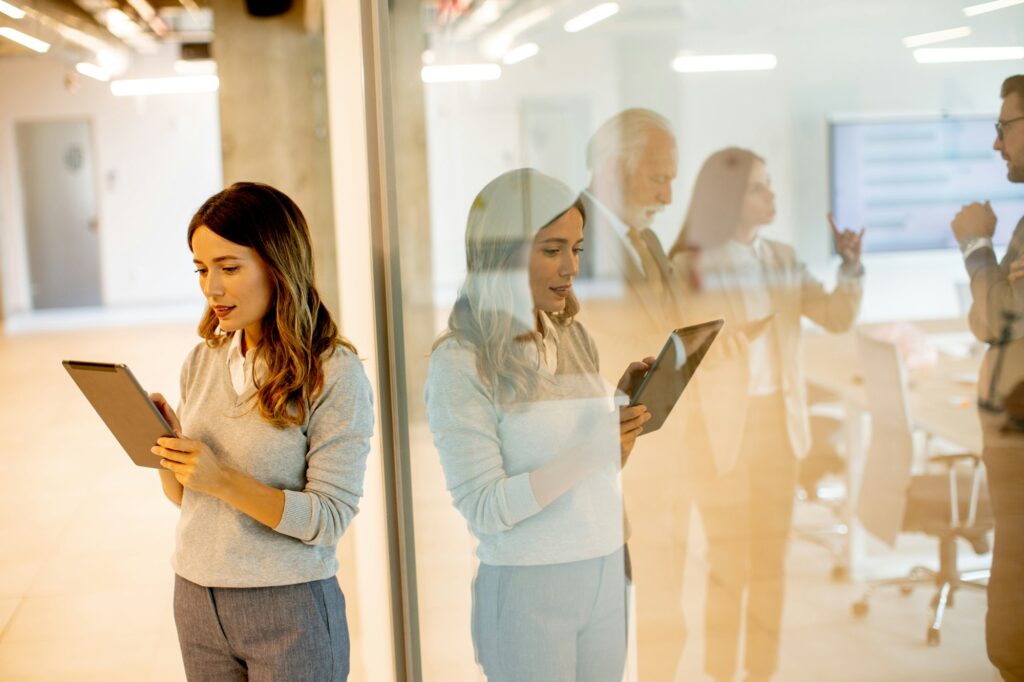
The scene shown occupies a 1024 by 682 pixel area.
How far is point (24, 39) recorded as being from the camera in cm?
240

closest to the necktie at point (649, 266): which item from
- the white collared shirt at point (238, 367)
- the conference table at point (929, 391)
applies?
the conference table at point (929, 391)

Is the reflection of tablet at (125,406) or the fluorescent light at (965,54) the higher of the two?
the fluorescent light at (965,54)

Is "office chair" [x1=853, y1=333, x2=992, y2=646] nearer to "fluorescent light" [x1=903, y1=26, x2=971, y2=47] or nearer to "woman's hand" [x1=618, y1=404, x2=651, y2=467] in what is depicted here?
"fluorescent light" [x1=903, y1=26, x2=971, y2=47]

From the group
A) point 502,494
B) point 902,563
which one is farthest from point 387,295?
point 902,563

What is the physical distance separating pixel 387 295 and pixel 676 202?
1.56 m

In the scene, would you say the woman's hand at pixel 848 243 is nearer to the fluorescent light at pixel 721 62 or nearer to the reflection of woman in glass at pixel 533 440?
the fluorescent light at pixel 721 62

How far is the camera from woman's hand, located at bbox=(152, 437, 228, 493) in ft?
5.18

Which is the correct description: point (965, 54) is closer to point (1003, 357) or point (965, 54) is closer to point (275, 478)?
point (1003, 357)

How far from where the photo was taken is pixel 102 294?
8.26ft

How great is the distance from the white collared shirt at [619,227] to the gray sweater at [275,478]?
1.99ft

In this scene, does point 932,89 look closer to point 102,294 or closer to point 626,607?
point 626,607

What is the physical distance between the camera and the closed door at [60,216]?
8.13 ft

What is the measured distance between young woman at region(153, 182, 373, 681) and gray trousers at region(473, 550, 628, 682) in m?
0.38

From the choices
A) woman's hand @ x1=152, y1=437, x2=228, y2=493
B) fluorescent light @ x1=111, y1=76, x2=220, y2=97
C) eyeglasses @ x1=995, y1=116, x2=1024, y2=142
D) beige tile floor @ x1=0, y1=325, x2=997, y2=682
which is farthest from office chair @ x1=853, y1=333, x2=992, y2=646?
fluorescent light @ x1=111, y1=76, x2=220, y2=97
